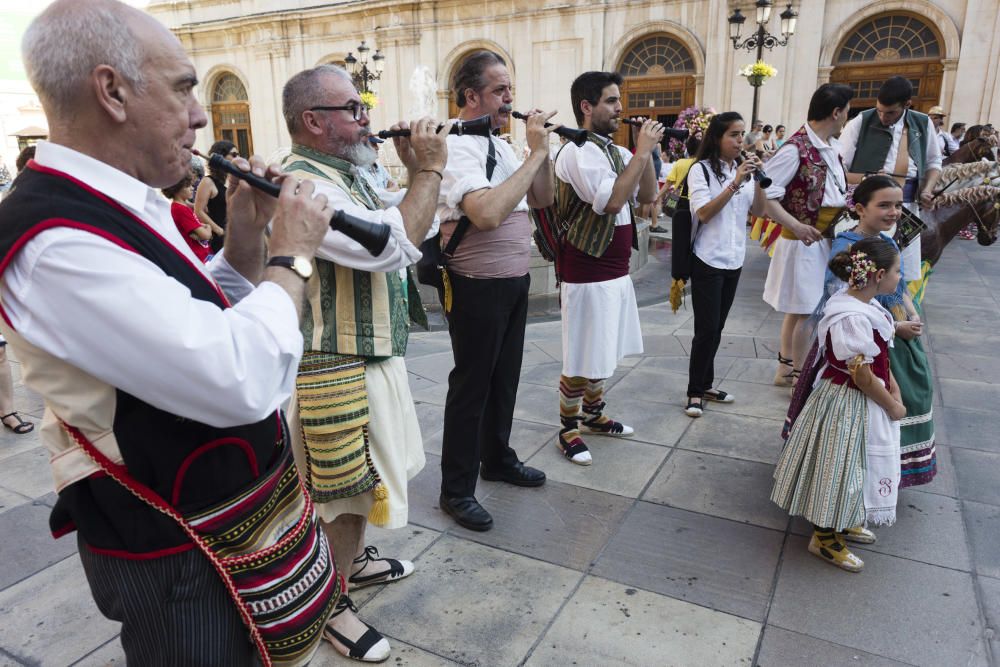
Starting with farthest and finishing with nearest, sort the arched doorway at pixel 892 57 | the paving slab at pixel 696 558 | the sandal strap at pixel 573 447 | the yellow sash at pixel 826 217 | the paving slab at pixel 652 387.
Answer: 1. the arched doorway at pixel 892 57
2. the paving slab at pixel 652 387
3. the yellow sash at pixel 826 217
4. the sandal strap at pixel 573 447
5. the paving slab at pixel 696 558

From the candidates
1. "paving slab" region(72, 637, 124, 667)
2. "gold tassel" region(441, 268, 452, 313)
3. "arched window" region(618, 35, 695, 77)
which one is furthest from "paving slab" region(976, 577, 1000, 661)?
"arched window" region(618, 35, 695, 77)

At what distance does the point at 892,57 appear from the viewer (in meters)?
16.6

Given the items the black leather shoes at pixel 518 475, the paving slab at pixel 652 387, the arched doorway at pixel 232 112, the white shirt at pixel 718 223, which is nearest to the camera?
the black leather shoes at pixel 518 475

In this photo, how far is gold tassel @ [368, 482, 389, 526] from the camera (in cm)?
224

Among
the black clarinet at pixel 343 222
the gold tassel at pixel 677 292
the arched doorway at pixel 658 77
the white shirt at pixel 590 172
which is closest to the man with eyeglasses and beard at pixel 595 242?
the white shirt at pixel 590 172

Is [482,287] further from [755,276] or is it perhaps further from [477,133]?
[755,276]

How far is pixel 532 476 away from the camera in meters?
3.48

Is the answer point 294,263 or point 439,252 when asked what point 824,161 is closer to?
point 439,252

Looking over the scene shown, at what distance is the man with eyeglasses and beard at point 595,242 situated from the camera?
352 centimetres

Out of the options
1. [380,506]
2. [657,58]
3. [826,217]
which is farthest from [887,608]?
[657,58]

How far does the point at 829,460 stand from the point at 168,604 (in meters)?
2.47

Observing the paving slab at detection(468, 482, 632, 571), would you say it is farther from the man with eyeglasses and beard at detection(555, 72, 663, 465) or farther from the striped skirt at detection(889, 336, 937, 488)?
the striped skirt at detection(889, 336, 937, 488)

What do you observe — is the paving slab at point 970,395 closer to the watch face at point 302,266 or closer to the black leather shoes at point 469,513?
the black leather shoes at point 469,513

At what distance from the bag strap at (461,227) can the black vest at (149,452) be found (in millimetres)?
1691
